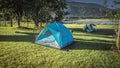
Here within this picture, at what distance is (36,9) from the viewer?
132ft

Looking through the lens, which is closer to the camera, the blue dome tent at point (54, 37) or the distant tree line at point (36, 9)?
the blue dome tent at point (54, 37)

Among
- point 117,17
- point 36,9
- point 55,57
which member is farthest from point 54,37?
point 36,9

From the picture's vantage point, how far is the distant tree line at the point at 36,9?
3859cm

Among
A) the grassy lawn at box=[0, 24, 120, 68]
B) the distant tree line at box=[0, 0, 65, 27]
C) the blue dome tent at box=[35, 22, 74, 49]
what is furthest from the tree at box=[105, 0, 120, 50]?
the distant tree line at box=[0, 0, 65, 27]

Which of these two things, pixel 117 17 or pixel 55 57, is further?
pixel 117 17

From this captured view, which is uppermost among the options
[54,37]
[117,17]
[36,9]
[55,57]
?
[117,17]

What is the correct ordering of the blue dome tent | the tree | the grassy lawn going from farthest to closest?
the blue dome tent
the tree
the grassy lawn

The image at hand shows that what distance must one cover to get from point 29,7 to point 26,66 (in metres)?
26.9

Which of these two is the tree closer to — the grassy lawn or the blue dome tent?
the grassy lawn

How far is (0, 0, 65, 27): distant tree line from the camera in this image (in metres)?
38.6

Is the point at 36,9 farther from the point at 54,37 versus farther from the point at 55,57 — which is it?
the point at 55,57

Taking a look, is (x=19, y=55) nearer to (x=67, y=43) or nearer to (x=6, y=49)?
(x=6, y=49)

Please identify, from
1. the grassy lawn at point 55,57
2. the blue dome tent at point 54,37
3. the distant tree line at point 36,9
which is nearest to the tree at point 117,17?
the grassy lawn at point 55,57

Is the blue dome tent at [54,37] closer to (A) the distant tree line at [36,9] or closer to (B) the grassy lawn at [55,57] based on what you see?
(B) the grassy lawn at [55,57]
